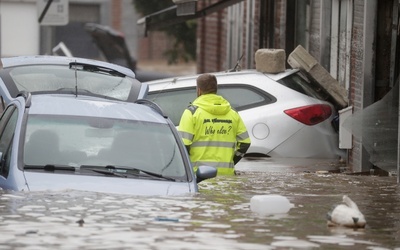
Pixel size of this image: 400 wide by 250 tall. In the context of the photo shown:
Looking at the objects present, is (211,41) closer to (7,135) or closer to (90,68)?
(90,68)

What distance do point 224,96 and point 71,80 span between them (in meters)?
2.87

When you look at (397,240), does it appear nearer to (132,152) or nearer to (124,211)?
(124,211)

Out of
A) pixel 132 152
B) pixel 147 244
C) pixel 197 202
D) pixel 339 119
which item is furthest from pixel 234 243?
pixel 339 119

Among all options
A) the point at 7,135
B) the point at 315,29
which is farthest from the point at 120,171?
the point at 315,29

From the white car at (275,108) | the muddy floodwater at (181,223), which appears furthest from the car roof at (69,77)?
the muddy floodwater at (181,223)

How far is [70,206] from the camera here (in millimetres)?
10008

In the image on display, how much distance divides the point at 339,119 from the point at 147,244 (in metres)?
7.97

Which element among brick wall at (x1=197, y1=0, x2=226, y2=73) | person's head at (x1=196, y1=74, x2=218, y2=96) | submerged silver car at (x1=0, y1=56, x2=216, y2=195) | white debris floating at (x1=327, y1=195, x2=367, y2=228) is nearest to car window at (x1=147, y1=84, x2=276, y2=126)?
person's head at (x1=196, y1=74, x2=218, y2=96)

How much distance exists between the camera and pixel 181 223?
373 inches

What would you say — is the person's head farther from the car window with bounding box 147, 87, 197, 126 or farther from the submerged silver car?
the car window with bounding box 147, 87, 197, 126

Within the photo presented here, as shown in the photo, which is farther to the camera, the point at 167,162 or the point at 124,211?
the point at 167,162

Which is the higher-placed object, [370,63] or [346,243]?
[370,63]

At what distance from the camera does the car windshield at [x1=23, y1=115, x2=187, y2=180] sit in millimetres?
10906

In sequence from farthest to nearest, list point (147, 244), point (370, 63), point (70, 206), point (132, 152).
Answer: point (370, 63) → point (132, 152) → point (70, 206) → point (147, 244)
